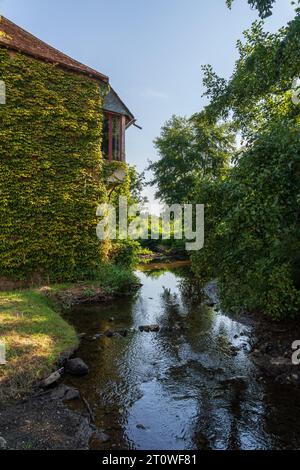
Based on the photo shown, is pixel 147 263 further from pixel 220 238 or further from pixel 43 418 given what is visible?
pixel 43 418

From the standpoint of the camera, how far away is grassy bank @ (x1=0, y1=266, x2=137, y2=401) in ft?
19.2

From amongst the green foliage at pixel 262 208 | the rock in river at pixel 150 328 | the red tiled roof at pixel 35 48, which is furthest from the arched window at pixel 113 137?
the rock in river at pixel 150 328

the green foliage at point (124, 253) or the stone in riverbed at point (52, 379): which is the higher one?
the green foliage at point (124, 253)

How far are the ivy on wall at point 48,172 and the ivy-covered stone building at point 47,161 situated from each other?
0.11 feet

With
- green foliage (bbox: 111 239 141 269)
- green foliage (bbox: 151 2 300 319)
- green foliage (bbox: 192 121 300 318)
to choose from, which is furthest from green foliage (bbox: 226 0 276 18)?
green foliage (bbox: 111 239 141 269)

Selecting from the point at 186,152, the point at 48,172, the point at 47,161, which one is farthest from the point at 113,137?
the point at 186,152

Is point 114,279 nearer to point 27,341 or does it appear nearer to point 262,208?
point 27,341

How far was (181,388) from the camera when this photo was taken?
6.20m

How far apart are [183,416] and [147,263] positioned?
Result: 1909 centimetres

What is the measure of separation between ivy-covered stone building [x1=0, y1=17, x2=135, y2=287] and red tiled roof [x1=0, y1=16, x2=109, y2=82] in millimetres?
33

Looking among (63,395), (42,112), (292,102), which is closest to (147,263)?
(42,112)

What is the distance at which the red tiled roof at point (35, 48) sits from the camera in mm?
12073

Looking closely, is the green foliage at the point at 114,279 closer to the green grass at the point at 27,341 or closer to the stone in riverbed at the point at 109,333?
the green grass at the point at 27,341

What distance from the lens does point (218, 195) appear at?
6.83 m
